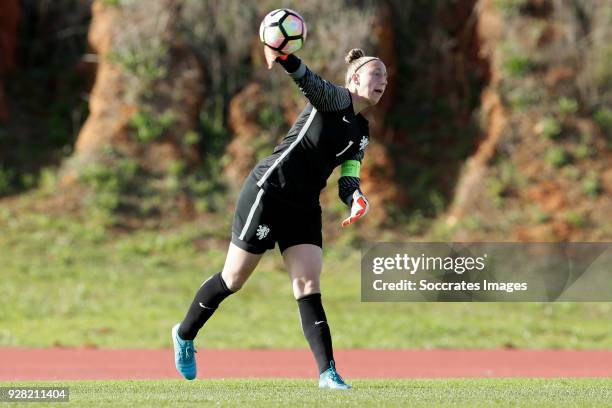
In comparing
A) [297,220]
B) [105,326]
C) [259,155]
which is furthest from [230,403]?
[259,155]

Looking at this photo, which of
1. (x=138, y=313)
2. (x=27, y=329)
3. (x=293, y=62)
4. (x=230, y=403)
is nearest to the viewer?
(x=230, y=403)

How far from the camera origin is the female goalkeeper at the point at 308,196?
732 cm

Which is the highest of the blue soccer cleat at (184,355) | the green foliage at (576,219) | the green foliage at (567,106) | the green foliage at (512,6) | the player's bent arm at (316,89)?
the green foliage at (512,6)

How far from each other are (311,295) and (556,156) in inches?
636

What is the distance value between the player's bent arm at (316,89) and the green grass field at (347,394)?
2.00m

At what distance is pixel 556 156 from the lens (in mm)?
22547

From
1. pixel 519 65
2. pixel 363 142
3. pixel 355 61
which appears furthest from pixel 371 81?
pixel 519 65

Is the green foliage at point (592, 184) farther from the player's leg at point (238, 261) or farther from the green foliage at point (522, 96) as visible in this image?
the player's leg at point (238, 261)

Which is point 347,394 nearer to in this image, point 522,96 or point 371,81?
point 371,81

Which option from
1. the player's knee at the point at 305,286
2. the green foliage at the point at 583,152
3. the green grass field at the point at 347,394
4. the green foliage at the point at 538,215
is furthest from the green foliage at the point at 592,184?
the player's knee at the point at 305,286

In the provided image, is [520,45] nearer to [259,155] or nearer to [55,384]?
[259,155]

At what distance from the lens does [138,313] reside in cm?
1762

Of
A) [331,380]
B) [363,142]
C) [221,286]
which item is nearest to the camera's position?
[331,380]

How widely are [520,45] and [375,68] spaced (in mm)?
16950
